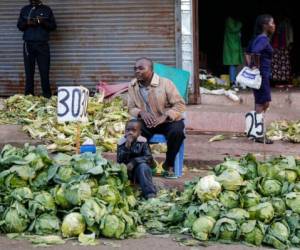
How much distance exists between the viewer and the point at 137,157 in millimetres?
6816

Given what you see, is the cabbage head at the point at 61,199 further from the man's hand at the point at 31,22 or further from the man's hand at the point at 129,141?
the man's hand at the point at 31,22

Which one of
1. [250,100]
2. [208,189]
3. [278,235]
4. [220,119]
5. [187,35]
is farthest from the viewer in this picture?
[250,100]

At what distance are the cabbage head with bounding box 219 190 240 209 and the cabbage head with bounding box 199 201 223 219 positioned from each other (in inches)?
2.1

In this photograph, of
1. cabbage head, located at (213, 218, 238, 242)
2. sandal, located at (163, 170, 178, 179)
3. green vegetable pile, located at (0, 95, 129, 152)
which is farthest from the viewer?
green vegetable pile, located at (0, 95, 129, 152)

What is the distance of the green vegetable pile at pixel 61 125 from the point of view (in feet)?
29.4

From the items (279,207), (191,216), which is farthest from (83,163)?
(279,207)

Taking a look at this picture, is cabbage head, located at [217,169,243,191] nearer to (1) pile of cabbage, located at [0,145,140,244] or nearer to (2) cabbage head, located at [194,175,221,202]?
(2) cabbage head, located at [194,175,221,202]

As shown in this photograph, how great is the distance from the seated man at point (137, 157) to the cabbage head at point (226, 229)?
1166 mm

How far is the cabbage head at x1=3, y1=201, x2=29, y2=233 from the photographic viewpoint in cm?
565

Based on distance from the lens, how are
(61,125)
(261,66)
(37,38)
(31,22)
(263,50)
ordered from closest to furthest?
(263,50), (261,66), (61,125), (31,22), (37,38)

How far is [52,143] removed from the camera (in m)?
9.03

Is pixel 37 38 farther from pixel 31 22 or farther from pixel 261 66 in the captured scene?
pixel 261 66

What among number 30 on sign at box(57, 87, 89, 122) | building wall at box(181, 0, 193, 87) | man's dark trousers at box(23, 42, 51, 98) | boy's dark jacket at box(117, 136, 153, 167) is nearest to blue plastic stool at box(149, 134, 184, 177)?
boy's dark jacket at box(117, 136, 153, 167)

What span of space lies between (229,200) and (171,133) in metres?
1.78
